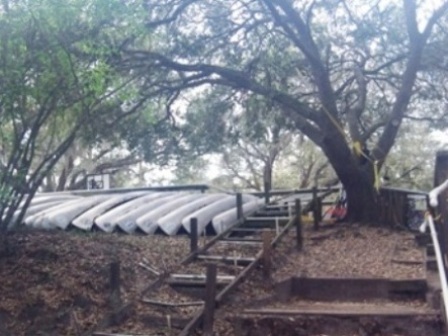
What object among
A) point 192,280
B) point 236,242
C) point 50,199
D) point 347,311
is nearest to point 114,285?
point 192,280

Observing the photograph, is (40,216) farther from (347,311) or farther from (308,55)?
(347,311)

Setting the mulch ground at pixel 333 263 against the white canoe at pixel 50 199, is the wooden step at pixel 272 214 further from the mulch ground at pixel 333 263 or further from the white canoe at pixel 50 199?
the white canoe at pixel 50 199

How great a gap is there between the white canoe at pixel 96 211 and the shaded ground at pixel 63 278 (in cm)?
151

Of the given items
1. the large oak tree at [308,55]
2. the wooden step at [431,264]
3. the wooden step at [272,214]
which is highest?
the large oak tree at [308,55]

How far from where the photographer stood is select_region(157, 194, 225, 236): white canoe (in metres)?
11.3

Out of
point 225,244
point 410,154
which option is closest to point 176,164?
point 410,154

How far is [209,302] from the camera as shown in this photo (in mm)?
6840

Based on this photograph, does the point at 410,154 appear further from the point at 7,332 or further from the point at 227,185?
the point at 7,332

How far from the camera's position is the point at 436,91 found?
14281 millimetres

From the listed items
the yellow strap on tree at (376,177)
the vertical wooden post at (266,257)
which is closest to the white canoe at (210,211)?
the vertical wooden post at (266,257)

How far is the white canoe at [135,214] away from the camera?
11.4 metres

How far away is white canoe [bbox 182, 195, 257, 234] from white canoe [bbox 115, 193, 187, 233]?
2.82ft

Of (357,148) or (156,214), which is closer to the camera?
(156,214)

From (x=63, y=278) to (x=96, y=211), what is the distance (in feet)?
14.2
